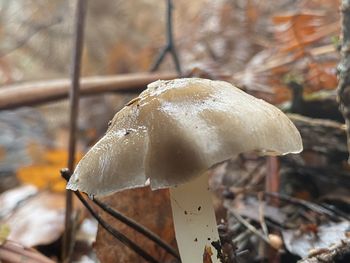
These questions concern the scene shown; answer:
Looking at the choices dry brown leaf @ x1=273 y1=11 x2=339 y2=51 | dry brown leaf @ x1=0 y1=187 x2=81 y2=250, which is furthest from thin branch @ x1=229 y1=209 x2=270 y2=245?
dry brown leaf @ x1=273 y1=11 x2=339 y2=51

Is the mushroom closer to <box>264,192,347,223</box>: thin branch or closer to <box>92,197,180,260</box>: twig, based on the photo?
<box>92,197,180,260</box>: twig

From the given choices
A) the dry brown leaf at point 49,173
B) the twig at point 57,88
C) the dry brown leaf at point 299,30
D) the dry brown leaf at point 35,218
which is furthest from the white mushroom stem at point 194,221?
the dry brown leaf at point 49,173

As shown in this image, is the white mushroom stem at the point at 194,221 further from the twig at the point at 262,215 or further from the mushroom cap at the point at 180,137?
the twig at the point at 262,215

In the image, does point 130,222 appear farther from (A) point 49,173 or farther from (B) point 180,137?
(A) point 49,173

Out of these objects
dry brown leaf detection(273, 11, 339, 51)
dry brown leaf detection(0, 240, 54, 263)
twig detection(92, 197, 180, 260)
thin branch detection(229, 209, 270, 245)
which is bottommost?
thin branch detection(229, 209, 270, 245)

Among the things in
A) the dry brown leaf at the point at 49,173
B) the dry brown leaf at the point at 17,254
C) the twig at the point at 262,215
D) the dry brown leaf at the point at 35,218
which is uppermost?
the dry brown leaf at the point at 17,254

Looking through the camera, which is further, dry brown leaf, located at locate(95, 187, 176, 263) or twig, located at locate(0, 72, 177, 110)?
twig, located at locate(0, 72, 177, 110)

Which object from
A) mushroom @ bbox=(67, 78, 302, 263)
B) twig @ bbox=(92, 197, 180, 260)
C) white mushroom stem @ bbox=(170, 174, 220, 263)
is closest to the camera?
mushroom @ bbox=(67, 78, 302, 263)
